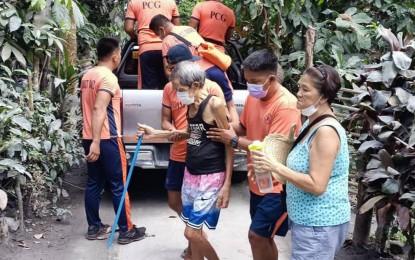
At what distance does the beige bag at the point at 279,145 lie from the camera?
3115mm

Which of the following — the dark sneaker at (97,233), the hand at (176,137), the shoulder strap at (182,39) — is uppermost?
the shoulder strap at (182,39)

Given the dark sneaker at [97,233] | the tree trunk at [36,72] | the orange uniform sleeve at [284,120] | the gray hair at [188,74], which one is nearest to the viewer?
the orange uniform sleeve at [284,120]

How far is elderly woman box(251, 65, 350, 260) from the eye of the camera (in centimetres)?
277

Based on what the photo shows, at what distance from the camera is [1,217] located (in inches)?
184

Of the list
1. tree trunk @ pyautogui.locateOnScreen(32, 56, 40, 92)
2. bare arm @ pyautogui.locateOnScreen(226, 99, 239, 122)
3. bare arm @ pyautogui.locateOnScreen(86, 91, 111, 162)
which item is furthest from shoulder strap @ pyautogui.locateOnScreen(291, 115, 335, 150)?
tree trunk @ pyautogui.locateOnScreen(32, 56, 40, 92)

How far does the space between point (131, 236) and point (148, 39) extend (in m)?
2.43

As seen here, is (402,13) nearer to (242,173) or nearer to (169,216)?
(242,173)

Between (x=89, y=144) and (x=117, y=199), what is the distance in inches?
21.9

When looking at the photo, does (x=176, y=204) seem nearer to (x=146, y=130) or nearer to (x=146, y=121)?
(x=146, y=130)

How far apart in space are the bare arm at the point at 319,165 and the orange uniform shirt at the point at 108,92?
2348 millimetres

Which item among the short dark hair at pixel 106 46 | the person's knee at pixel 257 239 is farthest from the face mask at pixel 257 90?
the short dark hair at pixel 106 46

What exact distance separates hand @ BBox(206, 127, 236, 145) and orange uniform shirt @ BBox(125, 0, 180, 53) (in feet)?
9.17

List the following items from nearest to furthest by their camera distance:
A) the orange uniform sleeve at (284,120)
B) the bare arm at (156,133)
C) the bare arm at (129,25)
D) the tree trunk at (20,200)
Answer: the orange uniform sleeve at (284,120), the bare arm at (156,133), the tree trunk at (20,200), the bare arm at (129,25)

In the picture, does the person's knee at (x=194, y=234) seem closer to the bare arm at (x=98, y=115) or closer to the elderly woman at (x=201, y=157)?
the elderly woman at (x=201, y=157)
